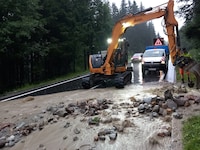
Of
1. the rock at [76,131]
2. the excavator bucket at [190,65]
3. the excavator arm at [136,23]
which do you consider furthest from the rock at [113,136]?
the excavator arm at [136,23]

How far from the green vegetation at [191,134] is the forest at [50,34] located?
40.3ft

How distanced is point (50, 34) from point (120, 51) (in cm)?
1327

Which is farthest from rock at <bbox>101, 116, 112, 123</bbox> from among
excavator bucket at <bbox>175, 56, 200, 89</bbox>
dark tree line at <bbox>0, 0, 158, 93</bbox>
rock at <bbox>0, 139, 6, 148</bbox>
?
dark tree line at <bbox>0, 0, 158, 93</bbox>

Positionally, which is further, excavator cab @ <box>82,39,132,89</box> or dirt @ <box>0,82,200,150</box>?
excavator cab @ <box>82,39,132,89</box>

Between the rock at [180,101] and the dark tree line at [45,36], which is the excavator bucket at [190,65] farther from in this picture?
the dark tree line at [45,36]

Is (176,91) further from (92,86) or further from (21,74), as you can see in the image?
(21,74)

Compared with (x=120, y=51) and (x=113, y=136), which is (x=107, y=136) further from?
(x=120, y=51)

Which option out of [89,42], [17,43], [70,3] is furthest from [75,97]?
[89,42]

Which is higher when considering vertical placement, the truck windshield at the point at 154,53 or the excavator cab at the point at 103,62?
the truck windshield at the point at 154,53

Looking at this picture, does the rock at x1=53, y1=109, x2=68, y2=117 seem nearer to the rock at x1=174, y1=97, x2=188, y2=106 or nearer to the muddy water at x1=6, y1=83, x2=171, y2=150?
the muddy water at x1=6, y1=83, x2=171, y2=150

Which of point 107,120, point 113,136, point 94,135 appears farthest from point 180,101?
point 94,135

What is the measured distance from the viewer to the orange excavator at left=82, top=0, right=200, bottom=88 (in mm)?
14734

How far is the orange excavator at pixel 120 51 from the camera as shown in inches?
580

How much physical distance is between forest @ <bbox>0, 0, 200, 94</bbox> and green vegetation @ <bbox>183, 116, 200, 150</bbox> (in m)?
12.3
